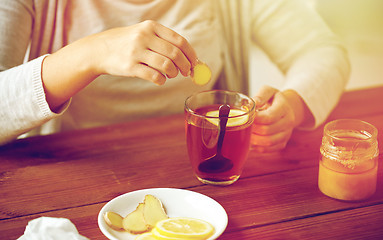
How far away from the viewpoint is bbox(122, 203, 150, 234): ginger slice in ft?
2.28

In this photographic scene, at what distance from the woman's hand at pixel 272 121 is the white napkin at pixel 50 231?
495mm

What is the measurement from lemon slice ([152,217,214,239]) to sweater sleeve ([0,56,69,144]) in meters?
0.41

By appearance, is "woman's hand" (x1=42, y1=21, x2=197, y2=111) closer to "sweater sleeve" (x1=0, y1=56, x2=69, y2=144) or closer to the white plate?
"sweater sleeve" (x1=0, y1=56, x2=69, y2=144)

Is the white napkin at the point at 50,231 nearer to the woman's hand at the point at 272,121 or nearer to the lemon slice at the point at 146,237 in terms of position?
the lemon slice at the point at 146,237

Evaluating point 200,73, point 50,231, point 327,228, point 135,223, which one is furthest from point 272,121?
point 50,231

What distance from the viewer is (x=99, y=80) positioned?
129 centimetres

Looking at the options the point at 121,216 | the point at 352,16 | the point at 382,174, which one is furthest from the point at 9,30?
the point at 352,16

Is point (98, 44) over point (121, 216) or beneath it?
over

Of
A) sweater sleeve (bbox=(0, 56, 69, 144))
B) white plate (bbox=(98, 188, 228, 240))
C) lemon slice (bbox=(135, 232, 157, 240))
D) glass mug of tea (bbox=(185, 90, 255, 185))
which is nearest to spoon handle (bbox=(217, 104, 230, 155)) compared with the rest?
glass mug of tea (bbox=(185, 90, 255, 185))

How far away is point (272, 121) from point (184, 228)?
16.1 inches

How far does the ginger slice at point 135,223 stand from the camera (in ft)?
2.28

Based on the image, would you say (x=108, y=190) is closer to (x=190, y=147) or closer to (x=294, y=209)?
(x=190, y=147)

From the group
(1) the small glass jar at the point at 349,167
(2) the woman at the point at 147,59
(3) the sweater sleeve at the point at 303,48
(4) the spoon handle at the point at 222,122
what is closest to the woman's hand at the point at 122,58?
(2) the woman at the point at 147,59

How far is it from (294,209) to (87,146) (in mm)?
520
